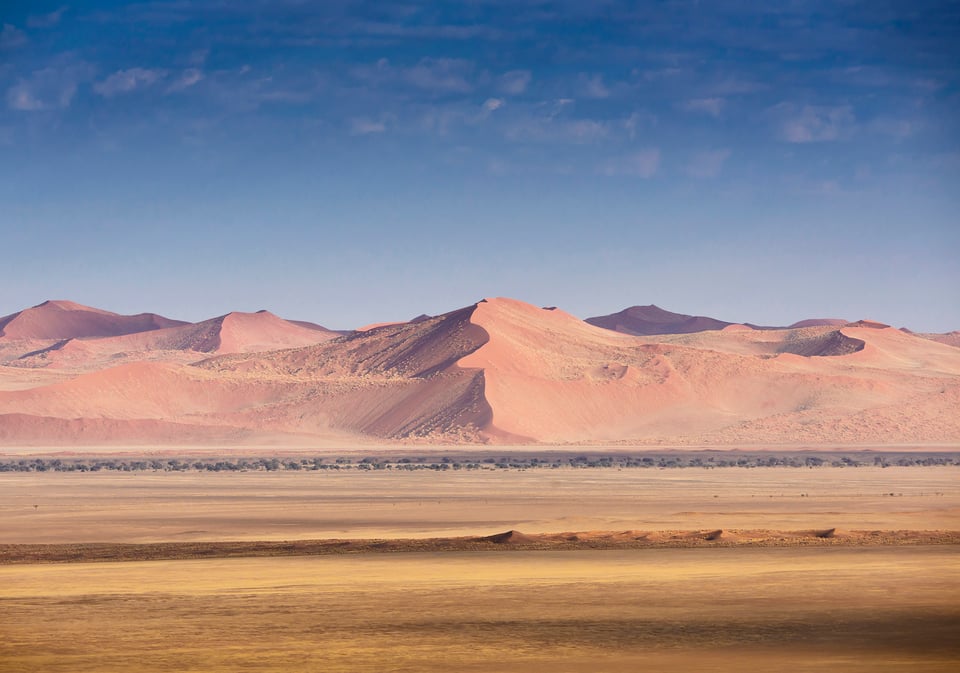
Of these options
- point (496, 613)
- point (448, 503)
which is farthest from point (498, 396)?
point (496, 613)

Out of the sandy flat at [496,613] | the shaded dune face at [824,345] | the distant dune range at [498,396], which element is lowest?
the sandy flat at [496,613]

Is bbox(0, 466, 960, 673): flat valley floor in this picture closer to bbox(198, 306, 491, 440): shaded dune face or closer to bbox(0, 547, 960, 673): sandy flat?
bbox(0, 547, 960, 673): sandy flat

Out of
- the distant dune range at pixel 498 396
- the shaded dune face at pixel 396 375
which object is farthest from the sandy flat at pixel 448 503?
the shaded dune face at pixel 396 375

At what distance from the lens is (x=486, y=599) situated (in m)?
18.5

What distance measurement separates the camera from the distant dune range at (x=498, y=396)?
369 feet

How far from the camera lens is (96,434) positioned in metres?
114

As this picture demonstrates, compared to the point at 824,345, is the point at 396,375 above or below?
below

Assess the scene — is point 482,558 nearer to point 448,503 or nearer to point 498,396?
point 448,503

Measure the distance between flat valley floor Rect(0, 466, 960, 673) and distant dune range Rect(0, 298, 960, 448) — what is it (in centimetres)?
7524

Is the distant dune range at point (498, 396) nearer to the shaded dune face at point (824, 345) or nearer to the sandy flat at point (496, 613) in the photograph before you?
the shaded dune face at point (824, 345)

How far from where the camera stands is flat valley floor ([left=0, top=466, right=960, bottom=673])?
1422cm

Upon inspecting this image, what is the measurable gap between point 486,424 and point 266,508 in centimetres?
7208

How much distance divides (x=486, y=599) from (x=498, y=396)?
9649cm

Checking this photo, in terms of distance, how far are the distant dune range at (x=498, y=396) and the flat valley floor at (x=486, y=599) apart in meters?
75.2
